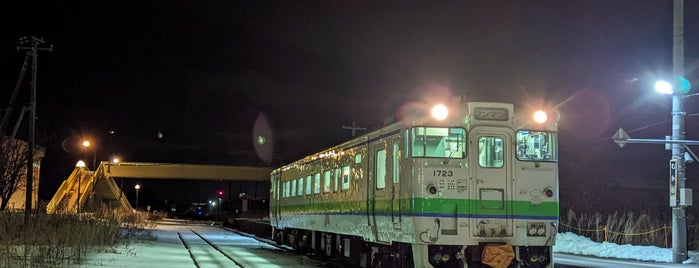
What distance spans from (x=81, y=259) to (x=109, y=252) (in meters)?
3.31

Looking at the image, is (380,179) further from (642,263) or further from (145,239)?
(145,239)

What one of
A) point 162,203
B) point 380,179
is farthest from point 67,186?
point 162,203

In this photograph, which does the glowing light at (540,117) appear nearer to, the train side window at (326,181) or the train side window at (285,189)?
the train side window at (326,181)

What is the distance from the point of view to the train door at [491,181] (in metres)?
11.2

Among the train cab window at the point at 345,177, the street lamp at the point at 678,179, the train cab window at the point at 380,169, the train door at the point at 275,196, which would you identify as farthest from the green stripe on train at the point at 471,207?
the train door at the point at 275,196

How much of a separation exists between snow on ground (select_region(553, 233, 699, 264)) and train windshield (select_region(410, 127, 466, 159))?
1122 cm

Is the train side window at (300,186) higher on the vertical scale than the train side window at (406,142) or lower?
lower

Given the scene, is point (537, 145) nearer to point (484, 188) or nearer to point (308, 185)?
point (484, 188)

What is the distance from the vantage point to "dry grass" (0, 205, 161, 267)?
40.2ft

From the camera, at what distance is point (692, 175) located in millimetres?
49719

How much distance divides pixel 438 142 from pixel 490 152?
0.89m

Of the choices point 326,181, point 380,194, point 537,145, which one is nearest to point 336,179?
point 326,181

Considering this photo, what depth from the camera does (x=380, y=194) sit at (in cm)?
1270

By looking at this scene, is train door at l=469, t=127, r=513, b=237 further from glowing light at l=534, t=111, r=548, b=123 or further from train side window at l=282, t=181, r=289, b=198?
train side window at l=282, t=181, r=289, b=198
